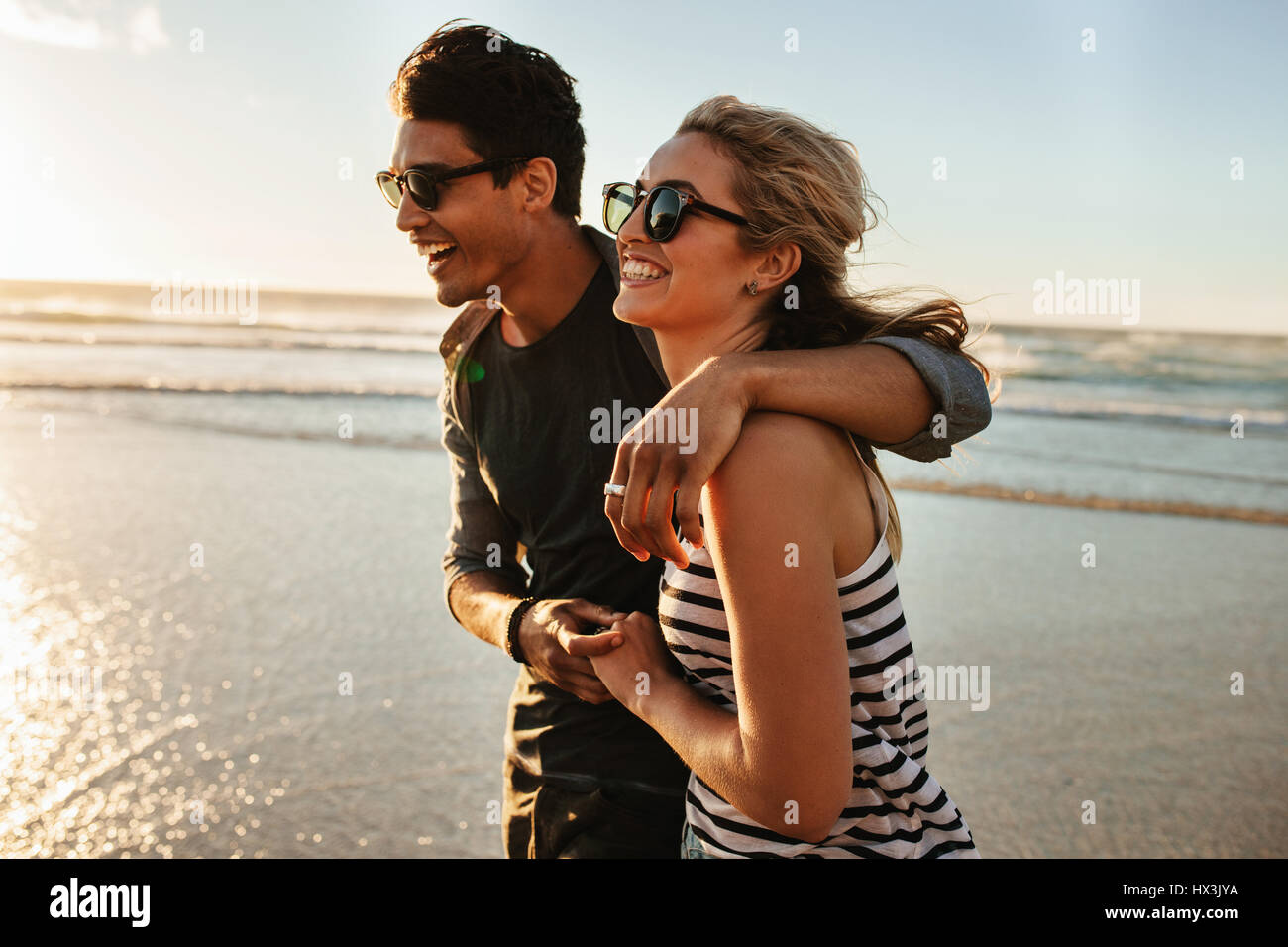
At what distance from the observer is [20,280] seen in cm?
4847

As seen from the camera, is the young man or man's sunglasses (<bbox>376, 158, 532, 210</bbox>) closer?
the young man

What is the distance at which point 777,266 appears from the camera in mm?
1784

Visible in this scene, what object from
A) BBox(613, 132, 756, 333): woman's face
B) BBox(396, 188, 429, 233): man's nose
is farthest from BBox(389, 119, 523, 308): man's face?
BBox(613, 132, 756, 333): woman's face

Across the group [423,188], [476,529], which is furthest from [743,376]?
[423,188]

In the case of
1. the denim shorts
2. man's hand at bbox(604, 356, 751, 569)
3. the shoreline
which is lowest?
the shoreline

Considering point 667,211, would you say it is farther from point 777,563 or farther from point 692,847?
point 692,847

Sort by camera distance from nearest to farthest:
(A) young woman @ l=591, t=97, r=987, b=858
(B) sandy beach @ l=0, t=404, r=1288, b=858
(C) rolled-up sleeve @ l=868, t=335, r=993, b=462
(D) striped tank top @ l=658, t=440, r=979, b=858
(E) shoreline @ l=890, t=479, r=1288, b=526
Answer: (A) young woman @ l=591, t=97, r=987, b=858, (D) striped tank top @ l=658, t=440, r=979, b=858, (C) rolled-up sleeve @ l=868, t=335, r=993, b=462, (B) sandy beach @ l=0, t=404, r=1288, b=858, (E) shoreline @ l=890, t=479, r=1288, b=526

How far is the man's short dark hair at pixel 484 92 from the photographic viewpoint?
2.43 meters

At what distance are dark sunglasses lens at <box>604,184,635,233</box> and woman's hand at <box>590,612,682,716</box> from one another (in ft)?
2.90

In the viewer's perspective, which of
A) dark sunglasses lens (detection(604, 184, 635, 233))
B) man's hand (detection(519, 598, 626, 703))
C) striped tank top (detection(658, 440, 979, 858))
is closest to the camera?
striped tank top (detection(658, 440, 979, 858))

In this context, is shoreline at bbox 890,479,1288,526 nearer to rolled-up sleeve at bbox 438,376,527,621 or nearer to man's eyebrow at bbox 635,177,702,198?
rolled-up sleeve at bbox 438,376,527,621

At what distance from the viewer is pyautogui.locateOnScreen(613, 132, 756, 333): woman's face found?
5.69 feet

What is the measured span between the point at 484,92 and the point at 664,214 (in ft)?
3.31
